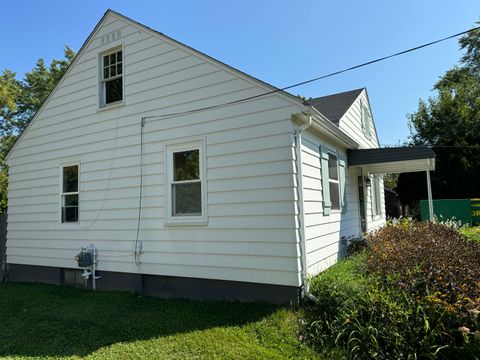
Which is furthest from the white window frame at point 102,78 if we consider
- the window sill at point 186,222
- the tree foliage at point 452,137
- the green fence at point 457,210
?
the tree foliage at point 452,137

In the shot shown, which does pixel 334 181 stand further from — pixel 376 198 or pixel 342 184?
pixel 376 198

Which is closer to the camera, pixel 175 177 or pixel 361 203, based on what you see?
pixel 175 177

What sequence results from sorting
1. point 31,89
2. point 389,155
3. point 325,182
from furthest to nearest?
point 31,89 < point 389,155 < point 325,182

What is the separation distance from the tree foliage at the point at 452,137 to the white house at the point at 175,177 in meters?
15.2

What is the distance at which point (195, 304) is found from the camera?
5934 mm

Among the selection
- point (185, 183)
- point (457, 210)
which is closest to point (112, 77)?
point (185, 183)

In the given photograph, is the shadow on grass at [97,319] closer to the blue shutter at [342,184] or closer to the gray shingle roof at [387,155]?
the blue shutter at [342,184]

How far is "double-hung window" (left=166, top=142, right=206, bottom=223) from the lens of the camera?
642 cm

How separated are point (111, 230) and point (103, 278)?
105 cm

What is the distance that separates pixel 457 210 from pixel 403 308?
673 inches

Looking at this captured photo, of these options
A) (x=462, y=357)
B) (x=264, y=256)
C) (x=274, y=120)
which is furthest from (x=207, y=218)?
(x=462, y=357)

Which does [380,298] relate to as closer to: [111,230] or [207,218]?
[207,218]

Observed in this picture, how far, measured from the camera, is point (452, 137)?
912 inches

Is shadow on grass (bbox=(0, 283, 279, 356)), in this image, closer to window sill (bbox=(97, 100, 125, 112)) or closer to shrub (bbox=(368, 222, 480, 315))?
shrub (bbox=(368, 222, 480, 315))
